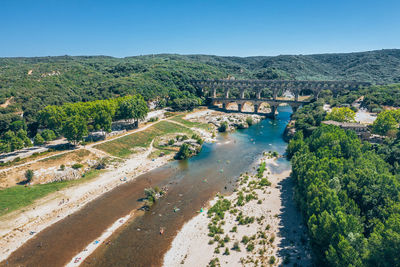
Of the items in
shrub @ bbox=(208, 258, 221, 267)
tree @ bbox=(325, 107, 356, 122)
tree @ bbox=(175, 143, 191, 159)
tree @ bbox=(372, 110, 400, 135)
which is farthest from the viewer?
tree @ bbox=(325, 107, 356, 122)

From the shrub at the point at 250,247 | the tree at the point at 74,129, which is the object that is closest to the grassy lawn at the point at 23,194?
the tree at the point at 74,129

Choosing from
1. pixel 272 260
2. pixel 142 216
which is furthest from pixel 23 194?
pixel 272 260

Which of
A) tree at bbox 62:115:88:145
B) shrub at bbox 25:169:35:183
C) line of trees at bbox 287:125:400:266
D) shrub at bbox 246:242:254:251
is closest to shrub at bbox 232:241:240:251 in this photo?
shrub at bbox 246:242:254:251

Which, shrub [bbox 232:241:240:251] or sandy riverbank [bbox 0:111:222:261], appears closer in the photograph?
shrub [bbox 232:241:240:251]

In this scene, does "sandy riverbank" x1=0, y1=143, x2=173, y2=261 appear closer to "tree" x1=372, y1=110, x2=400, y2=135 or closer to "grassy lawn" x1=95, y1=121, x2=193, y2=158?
"grassy lawn" x1=95, y1=121, x2=193, y2=158

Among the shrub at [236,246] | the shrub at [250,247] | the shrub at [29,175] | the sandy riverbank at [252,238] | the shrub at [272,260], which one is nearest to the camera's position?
the shrub at [272,260]

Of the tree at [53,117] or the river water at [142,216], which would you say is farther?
the tree at [53,117]

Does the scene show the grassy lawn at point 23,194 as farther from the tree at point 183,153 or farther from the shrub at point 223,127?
the shrub at point 223,127

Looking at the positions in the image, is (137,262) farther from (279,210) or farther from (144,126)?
(144,126)
